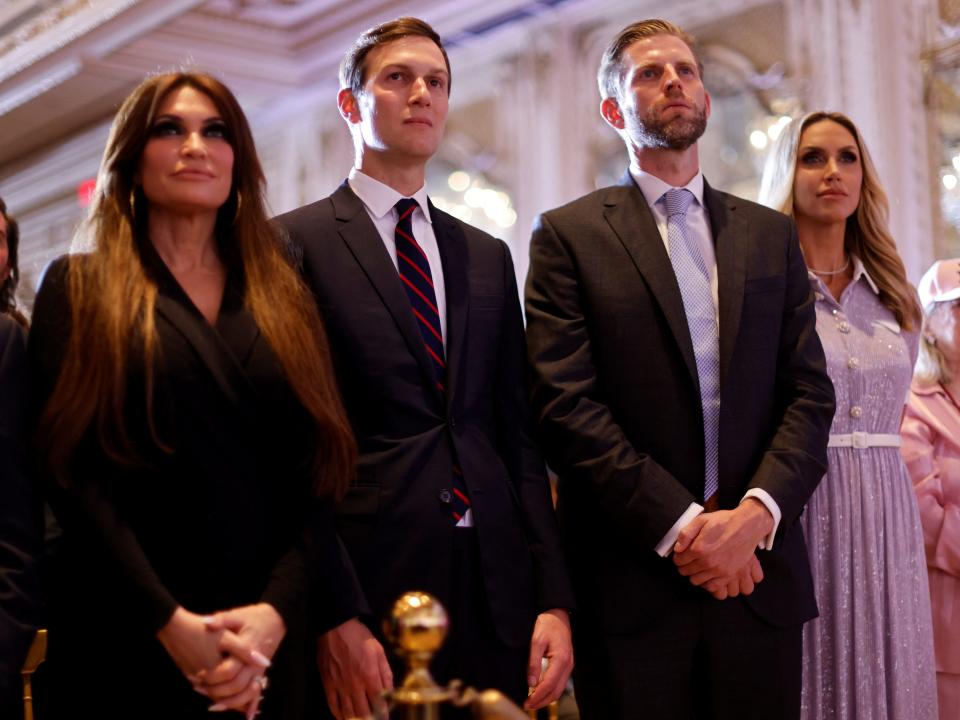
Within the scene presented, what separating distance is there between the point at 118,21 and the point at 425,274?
568 centimetres

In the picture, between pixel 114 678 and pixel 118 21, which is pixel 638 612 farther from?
pixel 118 21

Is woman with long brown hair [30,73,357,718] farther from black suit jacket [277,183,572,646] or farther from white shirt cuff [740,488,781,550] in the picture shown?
white shirt cuff [740,488,781,550]

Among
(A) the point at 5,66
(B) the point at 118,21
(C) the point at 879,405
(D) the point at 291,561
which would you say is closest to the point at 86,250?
(D) the point at 291,561

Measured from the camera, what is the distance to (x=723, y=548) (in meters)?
2.25

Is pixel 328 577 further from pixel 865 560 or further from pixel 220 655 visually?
pixel 865 560

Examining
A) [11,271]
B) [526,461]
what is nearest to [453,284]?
[526,461]

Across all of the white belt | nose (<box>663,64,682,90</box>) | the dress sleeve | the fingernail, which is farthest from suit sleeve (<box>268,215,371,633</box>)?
the dress sleeve

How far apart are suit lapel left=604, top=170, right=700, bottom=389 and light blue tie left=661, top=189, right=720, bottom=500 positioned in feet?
0.10

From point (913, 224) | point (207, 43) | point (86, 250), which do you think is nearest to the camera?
point (86, 250)

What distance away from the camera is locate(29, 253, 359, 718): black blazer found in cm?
186

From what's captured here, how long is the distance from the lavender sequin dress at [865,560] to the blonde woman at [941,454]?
217 mm

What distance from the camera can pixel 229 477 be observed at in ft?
6.34

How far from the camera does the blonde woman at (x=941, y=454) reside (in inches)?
120

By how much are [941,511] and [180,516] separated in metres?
2.12
